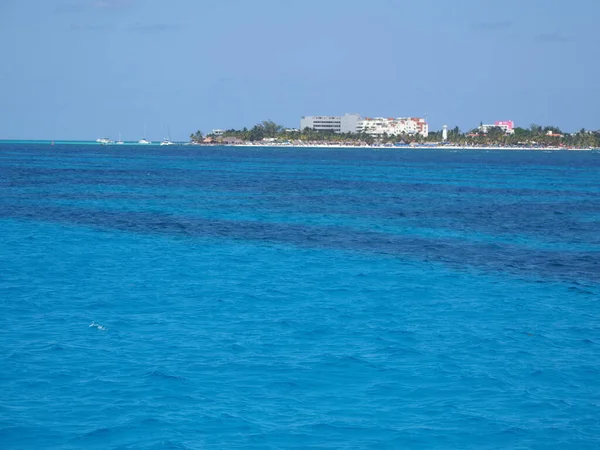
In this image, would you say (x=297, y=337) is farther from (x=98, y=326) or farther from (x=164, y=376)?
(x=98, y=326)

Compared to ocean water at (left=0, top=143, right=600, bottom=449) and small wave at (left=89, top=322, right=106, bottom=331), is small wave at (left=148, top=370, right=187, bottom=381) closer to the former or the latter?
ocean water at (left=0, top=143, right=600, bottom=449)

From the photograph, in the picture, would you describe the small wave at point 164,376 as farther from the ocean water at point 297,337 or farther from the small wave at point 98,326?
the small wave at point 98,326

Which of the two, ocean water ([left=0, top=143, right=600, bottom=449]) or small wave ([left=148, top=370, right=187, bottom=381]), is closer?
ocean water ([left=0, top=143, right=600, bottom=449])

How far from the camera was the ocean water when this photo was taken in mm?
15031

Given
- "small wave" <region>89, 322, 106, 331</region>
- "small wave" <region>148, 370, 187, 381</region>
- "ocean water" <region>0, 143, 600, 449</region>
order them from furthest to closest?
"small wave" <region>89, 322, 106, 331</region> → "small wave" <region>148, 370, 187, 381</region> → "ocean water" <region>0, 143, 600, 449</region>

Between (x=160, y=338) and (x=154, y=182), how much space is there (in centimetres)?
6634

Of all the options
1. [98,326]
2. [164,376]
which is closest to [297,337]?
[164,376]

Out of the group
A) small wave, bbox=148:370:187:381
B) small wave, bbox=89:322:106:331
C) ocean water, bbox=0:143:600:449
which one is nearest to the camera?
ocean water, bbox=0:143:600:449

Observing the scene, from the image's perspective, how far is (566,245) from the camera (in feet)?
128

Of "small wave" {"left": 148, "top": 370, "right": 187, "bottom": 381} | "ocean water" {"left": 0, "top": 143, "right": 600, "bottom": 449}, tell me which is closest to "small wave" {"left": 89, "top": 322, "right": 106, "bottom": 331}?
"ocean water" {"left": 0, "top": 143, "right": 600, "bottom": 449}

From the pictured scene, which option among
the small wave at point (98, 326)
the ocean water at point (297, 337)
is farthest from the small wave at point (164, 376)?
the small wave at point (98, 326)

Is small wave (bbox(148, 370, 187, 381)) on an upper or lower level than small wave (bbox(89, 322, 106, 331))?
lower

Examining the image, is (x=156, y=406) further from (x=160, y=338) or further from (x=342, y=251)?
(x=342, y=251)

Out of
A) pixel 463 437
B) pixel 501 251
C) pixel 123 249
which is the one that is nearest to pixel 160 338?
pixel 463 437
